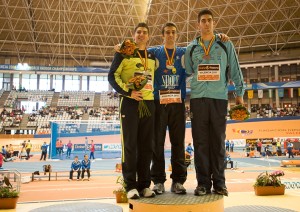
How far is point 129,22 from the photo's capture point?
31.3m

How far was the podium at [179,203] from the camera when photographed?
2.89 m

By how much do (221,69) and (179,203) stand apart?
1.68m

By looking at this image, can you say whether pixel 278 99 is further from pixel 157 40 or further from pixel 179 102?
pixel 179 102

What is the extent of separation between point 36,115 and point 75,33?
33.1 feet

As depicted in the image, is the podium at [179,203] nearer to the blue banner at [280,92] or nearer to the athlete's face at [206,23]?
the athlete's face at [206,23]

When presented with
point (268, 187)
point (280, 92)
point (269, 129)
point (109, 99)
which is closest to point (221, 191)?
point (268, 187)

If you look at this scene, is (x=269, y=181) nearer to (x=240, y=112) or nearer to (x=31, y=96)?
(x=240, y=112)

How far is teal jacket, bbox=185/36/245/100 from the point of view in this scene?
11.6 ft

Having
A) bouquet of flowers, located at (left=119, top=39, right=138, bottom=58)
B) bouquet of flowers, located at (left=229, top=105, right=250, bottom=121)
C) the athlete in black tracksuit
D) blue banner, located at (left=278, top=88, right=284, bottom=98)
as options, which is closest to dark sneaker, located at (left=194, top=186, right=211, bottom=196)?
the athlete in black tracksuit

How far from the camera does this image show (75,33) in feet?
107

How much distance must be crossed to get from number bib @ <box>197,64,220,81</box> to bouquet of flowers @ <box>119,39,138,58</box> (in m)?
0.86

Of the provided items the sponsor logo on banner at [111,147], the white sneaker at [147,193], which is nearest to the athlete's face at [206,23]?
the white sneaker at [147,193]

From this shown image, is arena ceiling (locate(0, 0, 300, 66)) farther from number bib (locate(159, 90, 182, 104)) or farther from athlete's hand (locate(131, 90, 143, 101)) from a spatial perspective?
athlete's hand (locate(131, 90, 143, 101))

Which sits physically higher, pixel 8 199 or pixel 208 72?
pixel 208 72
